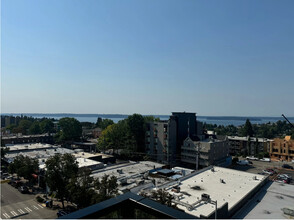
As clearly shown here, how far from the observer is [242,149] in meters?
82.6

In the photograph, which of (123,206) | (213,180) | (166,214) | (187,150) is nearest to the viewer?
(166,214)

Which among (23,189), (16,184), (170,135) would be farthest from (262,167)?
(16,184)

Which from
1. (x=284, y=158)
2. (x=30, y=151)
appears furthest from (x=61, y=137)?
(x=284, y=158)

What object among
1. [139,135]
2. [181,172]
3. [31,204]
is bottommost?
[31,204]

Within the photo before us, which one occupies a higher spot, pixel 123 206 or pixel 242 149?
pixel 123 206

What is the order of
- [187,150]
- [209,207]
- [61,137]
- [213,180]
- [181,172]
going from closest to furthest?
[209,207] → [213,180] → [181,172] → [187,150] → [61,137]

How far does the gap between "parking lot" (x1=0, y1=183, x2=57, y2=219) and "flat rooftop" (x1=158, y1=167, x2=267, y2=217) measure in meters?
17.0

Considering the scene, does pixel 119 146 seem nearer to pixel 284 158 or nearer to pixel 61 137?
pixel 61 137

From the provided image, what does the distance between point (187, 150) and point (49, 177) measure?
122 ft

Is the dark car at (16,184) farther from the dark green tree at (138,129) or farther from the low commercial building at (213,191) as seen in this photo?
the dark green tree at (138,129)

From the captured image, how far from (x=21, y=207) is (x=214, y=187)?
90.6 feet

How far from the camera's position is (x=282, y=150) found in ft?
222

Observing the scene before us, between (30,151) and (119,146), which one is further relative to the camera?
(119,146)

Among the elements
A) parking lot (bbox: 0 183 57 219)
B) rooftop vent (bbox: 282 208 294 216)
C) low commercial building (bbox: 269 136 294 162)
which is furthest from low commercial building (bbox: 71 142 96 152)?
rooftop vent (bbox: 282 208 294 216)
